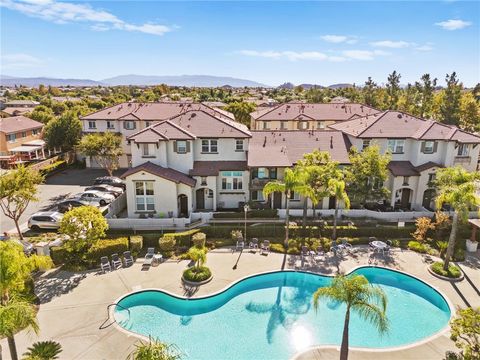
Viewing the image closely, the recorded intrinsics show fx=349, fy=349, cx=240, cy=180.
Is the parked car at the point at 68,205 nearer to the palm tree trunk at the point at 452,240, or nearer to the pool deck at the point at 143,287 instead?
the pool deck at the point at 143,287

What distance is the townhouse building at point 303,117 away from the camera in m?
59.3

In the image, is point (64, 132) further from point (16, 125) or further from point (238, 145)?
point (238, 145)

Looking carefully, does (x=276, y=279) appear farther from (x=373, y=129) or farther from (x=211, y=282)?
(x=373, y=129)

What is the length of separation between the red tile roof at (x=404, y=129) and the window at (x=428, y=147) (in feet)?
2.32

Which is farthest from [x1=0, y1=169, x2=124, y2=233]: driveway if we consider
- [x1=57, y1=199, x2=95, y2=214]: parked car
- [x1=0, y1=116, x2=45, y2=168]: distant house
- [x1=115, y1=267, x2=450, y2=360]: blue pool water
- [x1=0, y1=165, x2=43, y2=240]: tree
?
[x1=115, y1=267, x2=450, y2=360]: blue pool water

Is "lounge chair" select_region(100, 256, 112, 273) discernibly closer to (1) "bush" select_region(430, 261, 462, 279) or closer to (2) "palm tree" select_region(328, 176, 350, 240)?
(2) "palm tree" select_region(328, 176, 350, 240)

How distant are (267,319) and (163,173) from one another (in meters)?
17.1

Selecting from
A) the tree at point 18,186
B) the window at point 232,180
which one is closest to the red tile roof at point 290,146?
the window at point 232,180

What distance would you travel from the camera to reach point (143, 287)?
23.5 m

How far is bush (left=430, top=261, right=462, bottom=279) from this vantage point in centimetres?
2517

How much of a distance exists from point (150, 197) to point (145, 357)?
21792 mm

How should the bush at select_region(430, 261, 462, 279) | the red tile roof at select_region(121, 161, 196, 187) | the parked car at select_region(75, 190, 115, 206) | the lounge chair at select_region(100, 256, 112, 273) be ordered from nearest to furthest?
the bush at select_region(430, 261, 462, 279) < the lounge chair at select_region(100, 256, 112, 273) < the red tile roof at select_region(121, 161, 196, 187) < the parked car at select_region(75, 190, 115, 206)

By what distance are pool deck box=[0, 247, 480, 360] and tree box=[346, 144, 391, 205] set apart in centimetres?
535

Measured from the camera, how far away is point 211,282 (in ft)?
79.9
